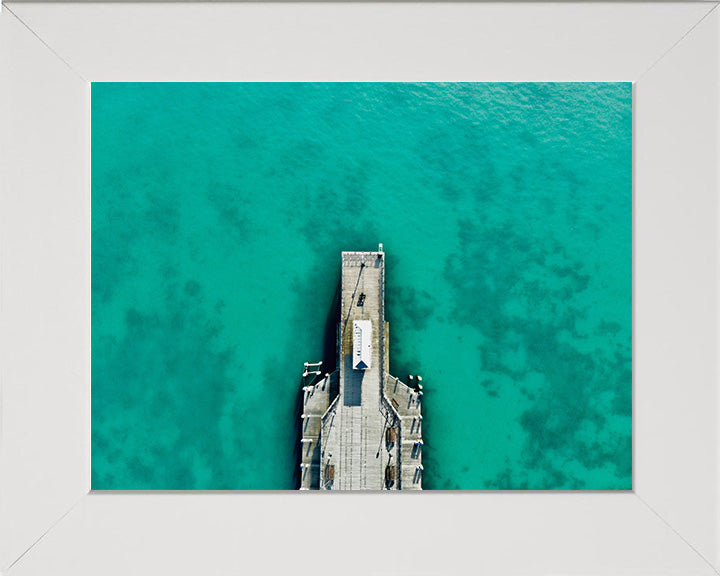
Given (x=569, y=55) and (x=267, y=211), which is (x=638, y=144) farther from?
(x=267, y=211)

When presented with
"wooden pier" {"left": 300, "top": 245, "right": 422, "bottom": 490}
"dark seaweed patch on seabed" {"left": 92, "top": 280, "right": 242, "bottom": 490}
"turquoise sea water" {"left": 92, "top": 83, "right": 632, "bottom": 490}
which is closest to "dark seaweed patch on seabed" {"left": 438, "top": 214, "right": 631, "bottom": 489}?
"turquoise sea water" {"left": 92, "top": 83, "right": 632, "bottom": 490}

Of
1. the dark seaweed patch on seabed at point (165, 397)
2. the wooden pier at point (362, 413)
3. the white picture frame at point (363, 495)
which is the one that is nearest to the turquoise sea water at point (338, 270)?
the dark seaweed patch on seabed at point (165, 397)

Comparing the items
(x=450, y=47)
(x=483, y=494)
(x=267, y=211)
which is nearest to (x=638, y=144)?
(x=450, y=47)

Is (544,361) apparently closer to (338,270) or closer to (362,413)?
(362,413)

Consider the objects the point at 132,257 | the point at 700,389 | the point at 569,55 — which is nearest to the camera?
the point at 700,389

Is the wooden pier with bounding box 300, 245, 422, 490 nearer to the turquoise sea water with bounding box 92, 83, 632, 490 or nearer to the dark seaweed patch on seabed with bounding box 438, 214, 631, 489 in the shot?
the turquoise sea water with bounding box 92, 83, 632, 490

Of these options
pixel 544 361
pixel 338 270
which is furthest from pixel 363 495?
pixel 544 361
